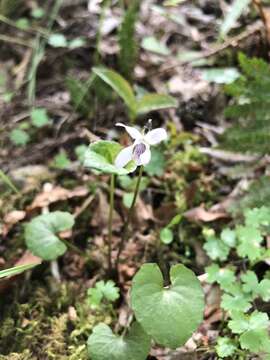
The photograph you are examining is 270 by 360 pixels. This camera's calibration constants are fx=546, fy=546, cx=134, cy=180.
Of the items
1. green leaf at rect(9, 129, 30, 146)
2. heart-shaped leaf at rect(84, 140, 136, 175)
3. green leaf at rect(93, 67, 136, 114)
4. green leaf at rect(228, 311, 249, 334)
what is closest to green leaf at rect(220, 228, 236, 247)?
green leaf at rect(228, 311, 249, 334)

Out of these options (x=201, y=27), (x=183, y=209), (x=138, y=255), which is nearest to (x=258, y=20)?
(x=201, y=27)

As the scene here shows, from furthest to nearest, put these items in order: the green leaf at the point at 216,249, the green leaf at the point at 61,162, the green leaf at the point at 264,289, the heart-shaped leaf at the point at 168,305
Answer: the green leaf at the point at 61,162, the green leaf at the point at 216,249, the green leaf at the point at 264,289, the heart-shaped leaf at the point at 168,305

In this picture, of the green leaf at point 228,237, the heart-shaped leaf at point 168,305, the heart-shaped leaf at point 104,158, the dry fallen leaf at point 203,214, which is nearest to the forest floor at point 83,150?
the dry fallen leaf at point 203,214

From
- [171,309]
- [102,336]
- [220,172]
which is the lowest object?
[102,336]

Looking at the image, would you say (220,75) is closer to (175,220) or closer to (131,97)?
(131,97)

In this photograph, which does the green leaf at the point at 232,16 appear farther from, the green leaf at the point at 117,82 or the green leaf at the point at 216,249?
the green leaf at the point at 216,249

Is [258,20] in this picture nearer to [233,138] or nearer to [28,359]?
[233,138]
